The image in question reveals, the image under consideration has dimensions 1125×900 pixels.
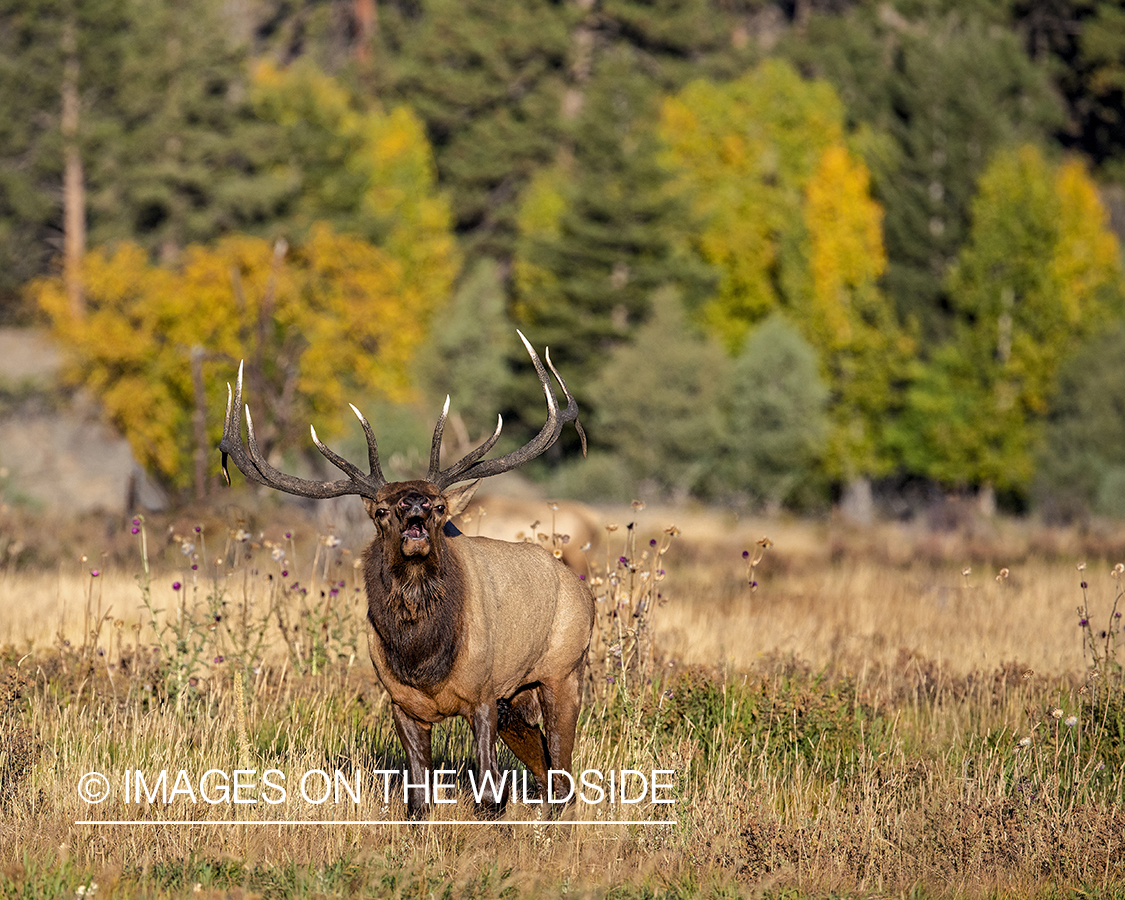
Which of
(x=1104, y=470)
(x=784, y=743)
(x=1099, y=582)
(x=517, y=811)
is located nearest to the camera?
(x=517, y=811)

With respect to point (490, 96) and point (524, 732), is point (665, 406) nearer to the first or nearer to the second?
point (490, 96)

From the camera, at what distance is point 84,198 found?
147 ft

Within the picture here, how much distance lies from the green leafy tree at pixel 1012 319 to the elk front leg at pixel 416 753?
34886 millimetres

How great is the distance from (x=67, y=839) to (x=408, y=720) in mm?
1498

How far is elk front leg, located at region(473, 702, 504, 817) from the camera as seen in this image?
21.2ft

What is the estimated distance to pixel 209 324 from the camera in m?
36.1

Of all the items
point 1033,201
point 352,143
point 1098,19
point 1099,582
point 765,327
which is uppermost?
point 1098,19

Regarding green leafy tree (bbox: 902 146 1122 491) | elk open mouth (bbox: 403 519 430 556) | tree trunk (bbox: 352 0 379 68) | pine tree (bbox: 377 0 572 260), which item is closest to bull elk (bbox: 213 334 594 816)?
elk open mouth (bbox: 403 519 430 556)

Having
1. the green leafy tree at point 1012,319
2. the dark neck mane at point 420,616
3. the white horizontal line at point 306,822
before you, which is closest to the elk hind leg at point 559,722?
the white horizontal line at point 306,822

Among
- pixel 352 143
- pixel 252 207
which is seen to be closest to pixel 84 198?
pixel 252 207

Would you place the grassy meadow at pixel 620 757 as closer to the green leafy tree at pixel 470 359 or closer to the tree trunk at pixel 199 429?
the tree trunk at pixel 199 429

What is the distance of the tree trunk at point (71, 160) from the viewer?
1702 inches

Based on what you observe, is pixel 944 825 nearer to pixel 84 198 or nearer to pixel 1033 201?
pixel 1033 201

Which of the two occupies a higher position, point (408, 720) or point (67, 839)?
point (408, 720)
